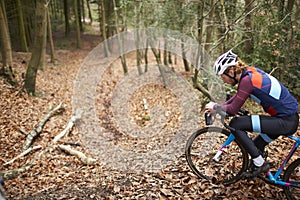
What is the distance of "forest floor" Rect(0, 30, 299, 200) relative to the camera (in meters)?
4.46

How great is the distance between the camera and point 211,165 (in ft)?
16.2

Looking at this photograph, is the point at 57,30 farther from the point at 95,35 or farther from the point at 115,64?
the point at 115,64

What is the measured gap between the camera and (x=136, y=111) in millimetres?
12688

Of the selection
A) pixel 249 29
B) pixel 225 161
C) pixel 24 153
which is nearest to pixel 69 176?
pixel 24 153

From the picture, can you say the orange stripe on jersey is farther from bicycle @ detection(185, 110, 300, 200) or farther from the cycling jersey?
bicycle @ detection(185, 110, 300, 200)

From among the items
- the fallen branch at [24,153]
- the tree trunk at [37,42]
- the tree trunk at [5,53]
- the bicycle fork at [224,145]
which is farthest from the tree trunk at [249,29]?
the tree trunk at [5,53]

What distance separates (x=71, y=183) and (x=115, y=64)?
16527mm

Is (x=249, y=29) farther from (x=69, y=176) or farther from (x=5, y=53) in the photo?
(x=5, y=53)

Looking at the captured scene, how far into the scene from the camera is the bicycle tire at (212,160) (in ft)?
14.7

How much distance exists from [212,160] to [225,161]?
0.27m

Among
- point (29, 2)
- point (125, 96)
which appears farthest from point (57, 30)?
point (125, 96)

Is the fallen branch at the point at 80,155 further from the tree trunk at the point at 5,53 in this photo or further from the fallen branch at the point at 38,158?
the tree trunk at the point at 5,53

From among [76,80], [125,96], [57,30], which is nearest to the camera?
[125,96]

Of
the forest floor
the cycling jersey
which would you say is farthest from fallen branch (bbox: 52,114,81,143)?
the cycling jersey
